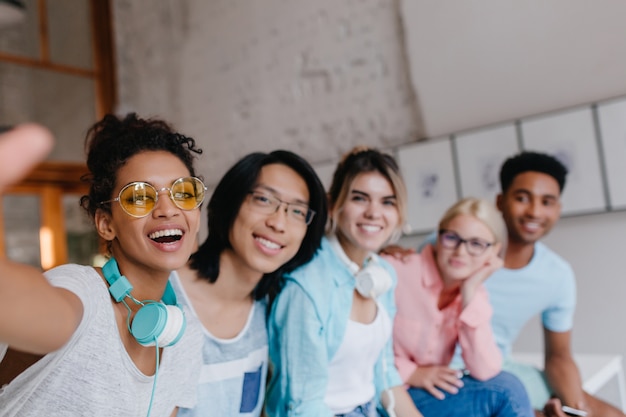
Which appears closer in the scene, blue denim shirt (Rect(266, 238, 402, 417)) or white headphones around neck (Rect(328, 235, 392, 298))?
blue denim shirt (Rect(266, 238, 402, 417))

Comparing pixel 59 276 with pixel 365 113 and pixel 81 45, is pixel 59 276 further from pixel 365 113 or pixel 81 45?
pixel 81 45

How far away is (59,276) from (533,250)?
1537 mm

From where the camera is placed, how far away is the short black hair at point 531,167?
1.87m

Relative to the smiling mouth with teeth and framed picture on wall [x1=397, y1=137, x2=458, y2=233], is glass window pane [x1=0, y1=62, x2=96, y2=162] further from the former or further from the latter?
the smiling mouth with teeth

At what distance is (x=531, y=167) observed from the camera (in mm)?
1925

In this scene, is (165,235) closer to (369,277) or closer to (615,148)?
(369,277)

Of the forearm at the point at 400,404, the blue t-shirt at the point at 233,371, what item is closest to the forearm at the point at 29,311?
the blue t-shirt at the point at 233,371

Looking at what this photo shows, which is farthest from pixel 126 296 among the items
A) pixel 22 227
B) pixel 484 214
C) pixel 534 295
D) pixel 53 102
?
pixel 53 102

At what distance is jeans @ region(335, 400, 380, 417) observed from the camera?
4.88 feet

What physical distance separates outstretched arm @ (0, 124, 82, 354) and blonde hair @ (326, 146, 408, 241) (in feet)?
3.29

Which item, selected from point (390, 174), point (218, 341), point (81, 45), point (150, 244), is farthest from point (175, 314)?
point (81, 45)

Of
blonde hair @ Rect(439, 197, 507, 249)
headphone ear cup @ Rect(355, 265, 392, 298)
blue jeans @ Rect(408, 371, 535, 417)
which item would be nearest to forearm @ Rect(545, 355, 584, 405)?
blue jeans @ Rect(408, 371, 535, 417)

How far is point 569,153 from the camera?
1.87 m

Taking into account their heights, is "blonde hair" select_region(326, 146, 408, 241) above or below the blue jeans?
above
